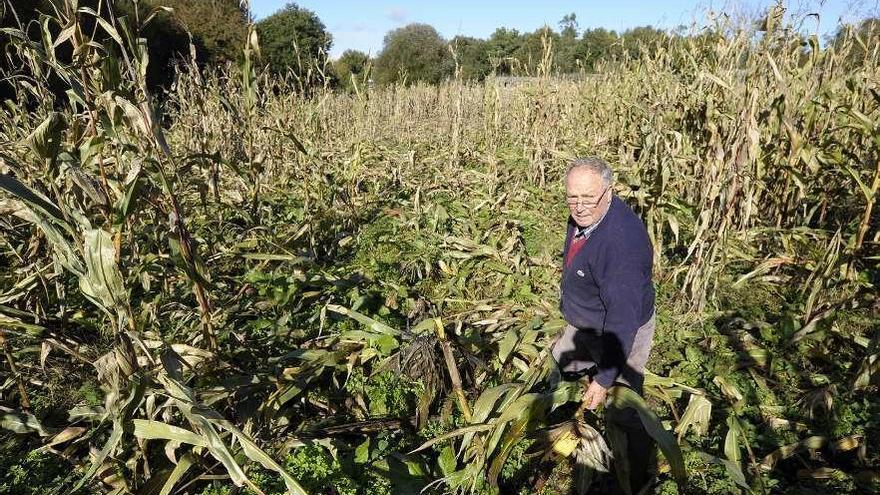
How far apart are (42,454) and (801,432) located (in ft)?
10.8

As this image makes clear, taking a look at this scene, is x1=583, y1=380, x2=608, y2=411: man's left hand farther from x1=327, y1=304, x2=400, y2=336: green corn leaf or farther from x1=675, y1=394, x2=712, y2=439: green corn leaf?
x1=327, y1=304, x2=400, y2=336: green corn leaf

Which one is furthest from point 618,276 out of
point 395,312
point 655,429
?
point 395,312

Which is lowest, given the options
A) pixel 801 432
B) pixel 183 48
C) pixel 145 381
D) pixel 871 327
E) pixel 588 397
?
pixel 801 432

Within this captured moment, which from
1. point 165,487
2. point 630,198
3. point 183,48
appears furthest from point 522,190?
point 183,48

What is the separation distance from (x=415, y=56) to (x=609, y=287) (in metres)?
18.1

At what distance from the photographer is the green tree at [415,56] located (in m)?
16.2

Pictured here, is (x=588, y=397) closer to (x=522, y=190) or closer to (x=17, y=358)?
(x=17, y=358)

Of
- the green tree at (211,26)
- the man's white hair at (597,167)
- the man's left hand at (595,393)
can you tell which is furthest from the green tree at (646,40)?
the green tree at (211,26)

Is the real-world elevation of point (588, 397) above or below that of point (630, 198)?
below

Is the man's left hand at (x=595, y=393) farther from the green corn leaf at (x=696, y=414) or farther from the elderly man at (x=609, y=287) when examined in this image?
the green corn leaf at (x=696, y=414)

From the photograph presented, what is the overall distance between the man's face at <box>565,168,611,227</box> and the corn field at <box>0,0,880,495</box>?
726 millimetres

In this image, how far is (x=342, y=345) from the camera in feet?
8.29

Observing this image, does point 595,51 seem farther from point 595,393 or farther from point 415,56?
point 595,393

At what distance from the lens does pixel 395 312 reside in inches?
118
